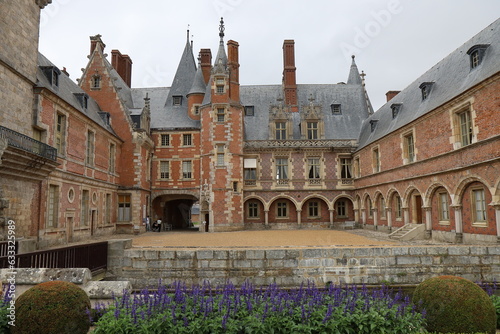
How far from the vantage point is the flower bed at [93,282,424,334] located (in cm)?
559

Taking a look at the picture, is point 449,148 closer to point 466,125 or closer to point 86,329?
point 466,125

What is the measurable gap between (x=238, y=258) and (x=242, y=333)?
6461 mm

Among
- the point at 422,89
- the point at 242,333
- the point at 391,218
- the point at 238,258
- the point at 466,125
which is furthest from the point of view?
the point at 391,218

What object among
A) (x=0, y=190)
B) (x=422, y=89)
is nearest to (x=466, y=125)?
(x=422, y=89)

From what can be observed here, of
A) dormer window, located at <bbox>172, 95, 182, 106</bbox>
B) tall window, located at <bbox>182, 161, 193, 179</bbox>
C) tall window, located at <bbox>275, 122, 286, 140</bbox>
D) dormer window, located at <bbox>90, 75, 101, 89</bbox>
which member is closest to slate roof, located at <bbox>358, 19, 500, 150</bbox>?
tall window, located at <bbox>275, 122, 286, 140</bbox>

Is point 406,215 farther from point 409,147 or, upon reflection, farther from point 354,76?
point 354,76

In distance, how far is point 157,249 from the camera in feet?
41.5

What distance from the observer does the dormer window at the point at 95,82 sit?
2736 cm

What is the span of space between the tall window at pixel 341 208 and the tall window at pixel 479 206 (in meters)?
15.9

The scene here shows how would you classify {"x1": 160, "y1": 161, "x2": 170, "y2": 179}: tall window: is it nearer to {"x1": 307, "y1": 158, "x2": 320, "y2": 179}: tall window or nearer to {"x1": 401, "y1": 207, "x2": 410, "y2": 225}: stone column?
{"x1": 307, "y1": 158, "x2": 320, "y2": 179}: tall window

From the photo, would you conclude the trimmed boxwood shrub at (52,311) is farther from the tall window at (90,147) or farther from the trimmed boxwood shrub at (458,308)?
the tall window at (90,147)

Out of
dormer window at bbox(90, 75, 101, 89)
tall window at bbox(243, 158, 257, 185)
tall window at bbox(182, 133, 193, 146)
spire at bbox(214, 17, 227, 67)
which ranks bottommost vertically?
tall window at bbox(243, 158, 257, 185)

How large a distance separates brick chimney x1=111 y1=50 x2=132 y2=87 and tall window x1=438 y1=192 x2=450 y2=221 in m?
29.1

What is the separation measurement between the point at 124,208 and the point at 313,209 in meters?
15.3
